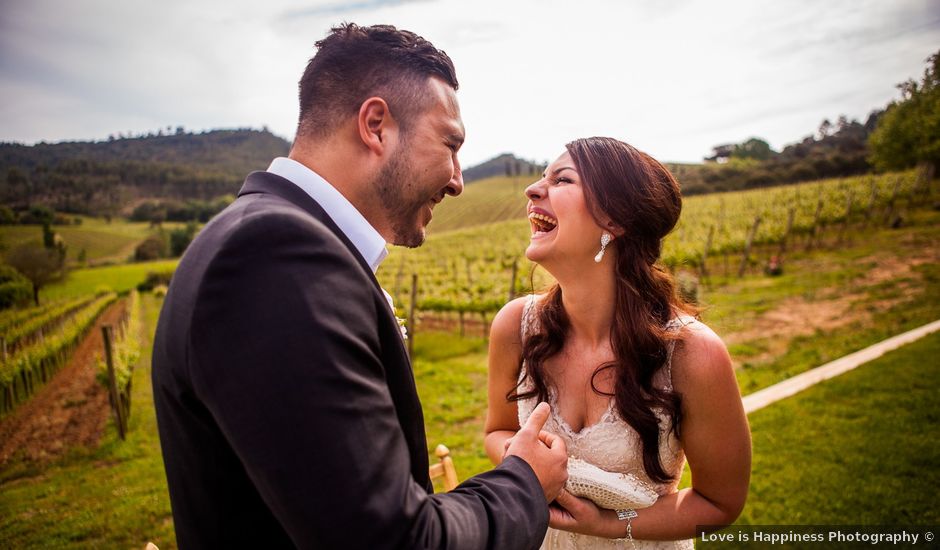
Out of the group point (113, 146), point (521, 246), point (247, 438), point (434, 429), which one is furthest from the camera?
point (113, 146)

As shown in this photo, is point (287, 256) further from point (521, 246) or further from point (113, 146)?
point (113, 146)

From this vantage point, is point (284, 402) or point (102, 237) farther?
point (102, 237)

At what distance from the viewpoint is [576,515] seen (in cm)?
204

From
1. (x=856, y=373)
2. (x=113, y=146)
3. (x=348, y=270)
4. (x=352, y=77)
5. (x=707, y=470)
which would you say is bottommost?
(x=856, y=373)

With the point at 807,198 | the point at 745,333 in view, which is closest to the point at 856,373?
the point at 745,333

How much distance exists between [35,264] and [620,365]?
136 ft

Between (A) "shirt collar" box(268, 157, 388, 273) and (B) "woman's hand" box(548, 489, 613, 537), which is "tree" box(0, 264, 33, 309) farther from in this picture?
(B) "woman's hand" box(548, 489, 613, 537)

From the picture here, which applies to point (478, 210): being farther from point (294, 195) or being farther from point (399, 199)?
point (294, 195)

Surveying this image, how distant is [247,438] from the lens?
0.82m

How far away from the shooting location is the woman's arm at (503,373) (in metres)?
2.64

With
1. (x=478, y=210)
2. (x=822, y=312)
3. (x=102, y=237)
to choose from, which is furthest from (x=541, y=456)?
(x=102, y=237)

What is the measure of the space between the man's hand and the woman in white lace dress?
81 cm

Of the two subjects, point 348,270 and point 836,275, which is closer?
point 348,270

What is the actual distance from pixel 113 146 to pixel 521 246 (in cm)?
13986
